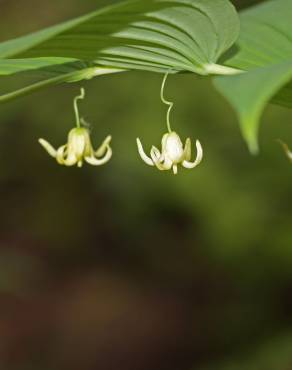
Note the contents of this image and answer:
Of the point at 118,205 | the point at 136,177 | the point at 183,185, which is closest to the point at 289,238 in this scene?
the point at 183,185

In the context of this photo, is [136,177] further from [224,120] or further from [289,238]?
[289,238]

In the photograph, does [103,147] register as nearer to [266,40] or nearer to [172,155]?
[172,155]

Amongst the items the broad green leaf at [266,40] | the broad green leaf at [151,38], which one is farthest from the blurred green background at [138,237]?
the broad green leaf at [151,38]

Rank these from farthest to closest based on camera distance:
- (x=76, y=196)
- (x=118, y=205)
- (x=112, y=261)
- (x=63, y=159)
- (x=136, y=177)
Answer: (x=112, y=261)
(x=76, y=196)
(x=118, y=205)
(x=136, y=177)
(x=63, y=159)

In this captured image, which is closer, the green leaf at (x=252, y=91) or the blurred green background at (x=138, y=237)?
the green leaf at (x=252, y=91)

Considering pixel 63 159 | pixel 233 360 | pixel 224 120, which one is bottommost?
pixel 233 360

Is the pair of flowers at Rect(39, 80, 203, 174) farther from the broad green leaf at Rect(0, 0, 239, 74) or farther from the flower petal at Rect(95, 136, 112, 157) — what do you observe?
the broad green leaf at Rect(0, 0, 239, 74)

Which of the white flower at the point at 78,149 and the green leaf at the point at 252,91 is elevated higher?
the white flower at the point at 78,149

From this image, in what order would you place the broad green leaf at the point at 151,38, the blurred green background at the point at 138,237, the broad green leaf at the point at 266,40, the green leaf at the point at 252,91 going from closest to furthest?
the green leaf at the point at 252,91 < the broad green leaf at the point at 151,38 < the broad green leaf at the point at 266,40 < the blurred green background at the point at 138,237

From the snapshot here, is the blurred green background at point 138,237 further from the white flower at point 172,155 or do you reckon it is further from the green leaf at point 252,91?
the green leaf at point 252,91
